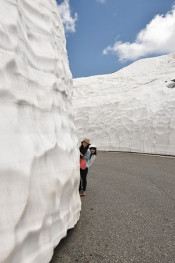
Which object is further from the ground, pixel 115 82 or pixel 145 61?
pixel 145 61

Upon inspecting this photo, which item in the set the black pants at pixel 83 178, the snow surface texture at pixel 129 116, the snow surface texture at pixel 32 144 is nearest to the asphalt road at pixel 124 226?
the black pants at pixel 83 178

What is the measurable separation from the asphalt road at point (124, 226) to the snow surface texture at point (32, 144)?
29cm

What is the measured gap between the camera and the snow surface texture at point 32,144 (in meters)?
1.91

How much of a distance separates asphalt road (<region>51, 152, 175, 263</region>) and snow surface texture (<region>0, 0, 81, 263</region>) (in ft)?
0.96

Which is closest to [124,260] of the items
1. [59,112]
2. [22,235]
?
[22,235]

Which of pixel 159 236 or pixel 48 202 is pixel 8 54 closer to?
pixel 48 202

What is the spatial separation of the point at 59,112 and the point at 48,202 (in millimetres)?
1391

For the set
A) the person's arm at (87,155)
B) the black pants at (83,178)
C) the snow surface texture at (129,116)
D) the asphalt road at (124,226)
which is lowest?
the asphalt road at (124,226)

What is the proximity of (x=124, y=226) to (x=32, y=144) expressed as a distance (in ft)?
6.43

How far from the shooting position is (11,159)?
1964mm

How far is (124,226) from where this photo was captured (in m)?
3.24

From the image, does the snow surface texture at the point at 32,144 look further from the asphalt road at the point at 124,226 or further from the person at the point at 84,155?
the person at the point at 84,155

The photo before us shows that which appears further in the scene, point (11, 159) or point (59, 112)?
point (59, 112)

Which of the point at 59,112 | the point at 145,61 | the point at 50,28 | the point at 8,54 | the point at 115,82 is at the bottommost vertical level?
the point at 59,112
